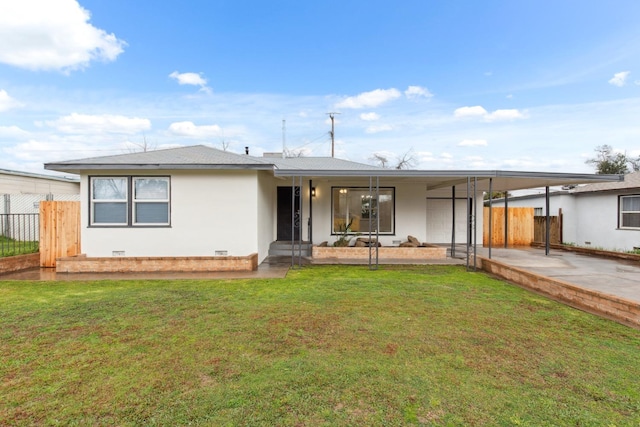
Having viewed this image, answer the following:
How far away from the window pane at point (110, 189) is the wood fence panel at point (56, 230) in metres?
0.69

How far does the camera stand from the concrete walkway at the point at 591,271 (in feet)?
19.8

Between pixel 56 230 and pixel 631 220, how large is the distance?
19.6m

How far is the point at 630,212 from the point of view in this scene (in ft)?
43.5

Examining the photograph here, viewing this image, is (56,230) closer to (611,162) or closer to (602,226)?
(602,226)

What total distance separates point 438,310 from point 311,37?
16.2m

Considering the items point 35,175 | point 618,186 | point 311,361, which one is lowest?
point 311,361

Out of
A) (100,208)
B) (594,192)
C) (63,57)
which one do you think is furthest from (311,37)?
(594,192)

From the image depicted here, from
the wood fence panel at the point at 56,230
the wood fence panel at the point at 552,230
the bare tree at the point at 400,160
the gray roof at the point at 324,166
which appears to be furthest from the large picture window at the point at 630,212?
the bare tree at the point at 400,160

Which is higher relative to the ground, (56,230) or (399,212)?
(399,212)

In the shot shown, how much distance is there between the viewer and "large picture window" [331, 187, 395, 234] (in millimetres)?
12359

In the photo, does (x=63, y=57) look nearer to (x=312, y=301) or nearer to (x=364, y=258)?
(x=364, y=258)

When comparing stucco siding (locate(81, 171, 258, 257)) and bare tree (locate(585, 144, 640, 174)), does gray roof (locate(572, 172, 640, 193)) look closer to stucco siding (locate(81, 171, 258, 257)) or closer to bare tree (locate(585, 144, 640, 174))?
stucco siding (locate(81, 171, 258, 257))

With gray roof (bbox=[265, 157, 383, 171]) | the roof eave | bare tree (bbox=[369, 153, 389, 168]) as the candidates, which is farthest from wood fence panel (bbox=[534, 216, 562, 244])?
bare tree (bbox=[369, 153, 389, 168])

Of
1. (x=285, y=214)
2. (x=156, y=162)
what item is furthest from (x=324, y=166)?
(x=156, y=162)
